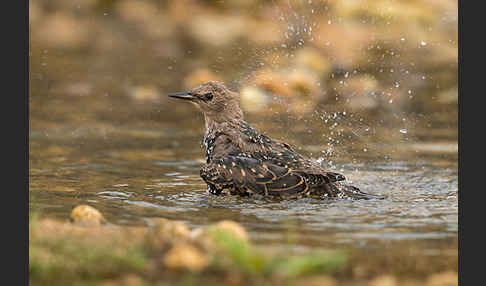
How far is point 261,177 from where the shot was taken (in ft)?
25.9

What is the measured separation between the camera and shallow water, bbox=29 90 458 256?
6.73 metres

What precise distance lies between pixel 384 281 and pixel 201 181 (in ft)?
13.9

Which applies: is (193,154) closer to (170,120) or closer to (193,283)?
(170,120)

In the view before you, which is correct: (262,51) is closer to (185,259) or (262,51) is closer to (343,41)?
(343,41)

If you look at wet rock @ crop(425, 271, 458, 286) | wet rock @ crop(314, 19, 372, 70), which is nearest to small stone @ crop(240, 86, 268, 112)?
wet rock @ crop(314, 19, 372, 70)

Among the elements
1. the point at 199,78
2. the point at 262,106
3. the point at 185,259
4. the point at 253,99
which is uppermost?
the point at 199,78

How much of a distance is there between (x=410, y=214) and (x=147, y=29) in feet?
34.8

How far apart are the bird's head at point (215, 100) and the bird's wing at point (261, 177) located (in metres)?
0.95

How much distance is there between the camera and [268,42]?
46.5ft

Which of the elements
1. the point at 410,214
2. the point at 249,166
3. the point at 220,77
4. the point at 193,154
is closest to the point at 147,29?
the point at 220,77

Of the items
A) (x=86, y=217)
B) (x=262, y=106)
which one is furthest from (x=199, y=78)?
(x=86, y=217)

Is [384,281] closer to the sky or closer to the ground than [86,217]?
closer to the ground

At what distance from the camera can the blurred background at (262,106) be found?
7.25 metres

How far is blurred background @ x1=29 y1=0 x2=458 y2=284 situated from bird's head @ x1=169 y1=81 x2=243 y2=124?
30.6 inches
